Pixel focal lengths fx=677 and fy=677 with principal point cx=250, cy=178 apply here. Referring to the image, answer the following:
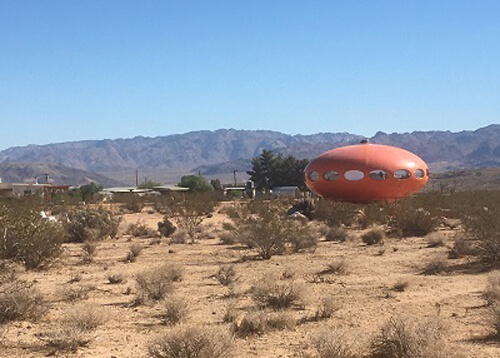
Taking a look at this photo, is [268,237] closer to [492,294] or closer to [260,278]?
[260,278]

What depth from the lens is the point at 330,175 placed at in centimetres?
3850

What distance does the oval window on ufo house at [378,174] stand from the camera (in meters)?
37.2

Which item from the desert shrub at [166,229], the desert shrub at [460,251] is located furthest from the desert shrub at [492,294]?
the desert shrub at [166,229]

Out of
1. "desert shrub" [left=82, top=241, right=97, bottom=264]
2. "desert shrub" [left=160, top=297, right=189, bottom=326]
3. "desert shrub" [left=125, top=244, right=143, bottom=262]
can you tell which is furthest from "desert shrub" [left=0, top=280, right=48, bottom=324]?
"desert shrub" [left=125, top=244, right=143, bottom=262]

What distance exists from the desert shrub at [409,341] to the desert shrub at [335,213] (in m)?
22.5

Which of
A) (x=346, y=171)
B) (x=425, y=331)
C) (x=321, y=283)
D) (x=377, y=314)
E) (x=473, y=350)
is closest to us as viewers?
(x=425, y=331)

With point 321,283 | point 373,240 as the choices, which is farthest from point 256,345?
point 373,240

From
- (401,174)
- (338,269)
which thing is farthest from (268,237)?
(401,174)

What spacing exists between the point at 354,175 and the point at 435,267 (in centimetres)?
2153

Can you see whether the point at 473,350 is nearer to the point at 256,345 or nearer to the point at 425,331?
the point at 425,331

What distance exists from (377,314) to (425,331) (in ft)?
10.2

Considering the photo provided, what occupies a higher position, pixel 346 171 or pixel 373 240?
pixel 346 171

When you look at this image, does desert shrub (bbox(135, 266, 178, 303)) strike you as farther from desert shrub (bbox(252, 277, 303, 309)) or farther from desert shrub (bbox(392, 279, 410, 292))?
desert shrub (bbox(392, 279, 410, 292))

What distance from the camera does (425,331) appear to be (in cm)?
802
